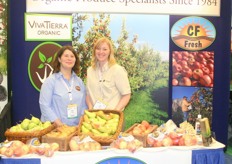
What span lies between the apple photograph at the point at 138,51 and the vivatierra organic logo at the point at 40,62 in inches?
14.2

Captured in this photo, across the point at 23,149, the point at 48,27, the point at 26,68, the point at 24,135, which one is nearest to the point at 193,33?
the point at 48,27

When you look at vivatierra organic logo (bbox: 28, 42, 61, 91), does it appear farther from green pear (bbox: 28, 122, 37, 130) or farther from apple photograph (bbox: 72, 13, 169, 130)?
green pear (bbox: 28, 122, 37, 130)

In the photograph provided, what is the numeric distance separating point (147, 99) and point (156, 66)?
494 millimetres

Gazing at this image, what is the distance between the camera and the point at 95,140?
2.67 meters

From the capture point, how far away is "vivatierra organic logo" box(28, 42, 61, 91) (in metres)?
4.72

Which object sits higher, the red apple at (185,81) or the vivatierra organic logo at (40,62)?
the vivatierra organic logo at (40,62)

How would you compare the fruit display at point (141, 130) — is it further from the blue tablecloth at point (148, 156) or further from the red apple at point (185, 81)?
the red apple at point (185, 81)

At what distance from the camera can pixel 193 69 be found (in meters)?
5.01

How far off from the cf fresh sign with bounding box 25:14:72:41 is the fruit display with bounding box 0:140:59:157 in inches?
95.1

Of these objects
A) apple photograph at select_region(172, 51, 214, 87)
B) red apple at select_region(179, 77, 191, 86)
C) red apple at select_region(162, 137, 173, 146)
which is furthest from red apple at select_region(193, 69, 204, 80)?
red apple at select_region(162, 137, 173, 146)

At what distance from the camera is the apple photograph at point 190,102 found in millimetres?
5020

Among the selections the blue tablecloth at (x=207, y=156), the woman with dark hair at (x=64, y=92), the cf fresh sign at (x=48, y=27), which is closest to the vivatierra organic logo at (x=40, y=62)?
the cf fresh sign at (x=48, y=27)

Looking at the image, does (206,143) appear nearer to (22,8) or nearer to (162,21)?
(162,21)

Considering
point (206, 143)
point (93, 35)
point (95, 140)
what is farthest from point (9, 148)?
point (93, 35)
